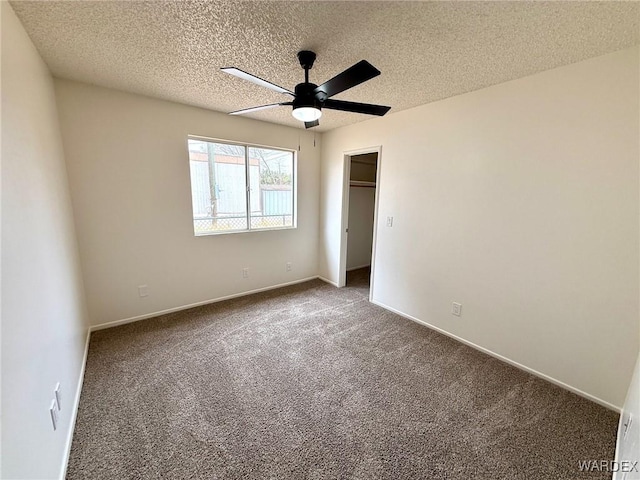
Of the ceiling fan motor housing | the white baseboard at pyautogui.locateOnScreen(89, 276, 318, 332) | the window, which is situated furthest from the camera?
the window

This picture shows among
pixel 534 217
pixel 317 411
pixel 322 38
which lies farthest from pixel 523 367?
pixel 322 38

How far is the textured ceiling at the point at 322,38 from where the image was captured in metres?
1.31

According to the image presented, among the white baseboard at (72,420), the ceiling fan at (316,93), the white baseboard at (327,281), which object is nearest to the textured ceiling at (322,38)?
the ceiling fan at (316,93)

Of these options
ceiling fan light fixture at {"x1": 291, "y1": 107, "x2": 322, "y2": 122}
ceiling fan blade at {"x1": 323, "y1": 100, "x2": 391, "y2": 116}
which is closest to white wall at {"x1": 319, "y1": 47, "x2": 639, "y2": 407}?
ceiling fan blade at {"x1": 323, "y1": 100, "x2": 391, "y2": 116}

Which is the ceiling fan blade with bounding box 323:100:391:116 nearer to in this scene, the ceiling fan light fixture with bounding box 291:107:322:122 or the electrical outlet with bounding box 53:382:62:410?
the ceiling fan light fixture with bounding box 291:107:322:122

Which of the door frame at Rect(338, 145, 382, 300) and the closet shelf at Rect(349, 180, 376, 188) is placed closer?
the door frame at Rect(338, 145, 382, 300)

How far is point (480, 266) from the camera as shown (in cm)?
237

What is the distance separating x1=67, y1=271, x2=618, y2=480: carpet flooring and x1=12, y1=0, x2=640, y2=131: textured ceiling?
A: 2.34 m

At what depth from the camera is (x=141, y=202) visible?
2660mm

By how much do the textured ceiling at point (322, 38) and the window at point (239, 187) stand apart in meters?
0.97

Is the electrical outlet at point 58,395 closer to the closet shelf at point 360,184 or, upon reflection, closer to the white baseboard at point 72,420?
the white baseboard at point 72,420

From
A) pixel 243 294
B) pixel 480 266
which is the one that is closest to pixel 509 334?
pixel 480 266

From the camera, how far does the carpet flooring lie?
1377 mm

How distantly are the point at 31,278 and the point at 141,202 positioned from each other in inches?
63.3
